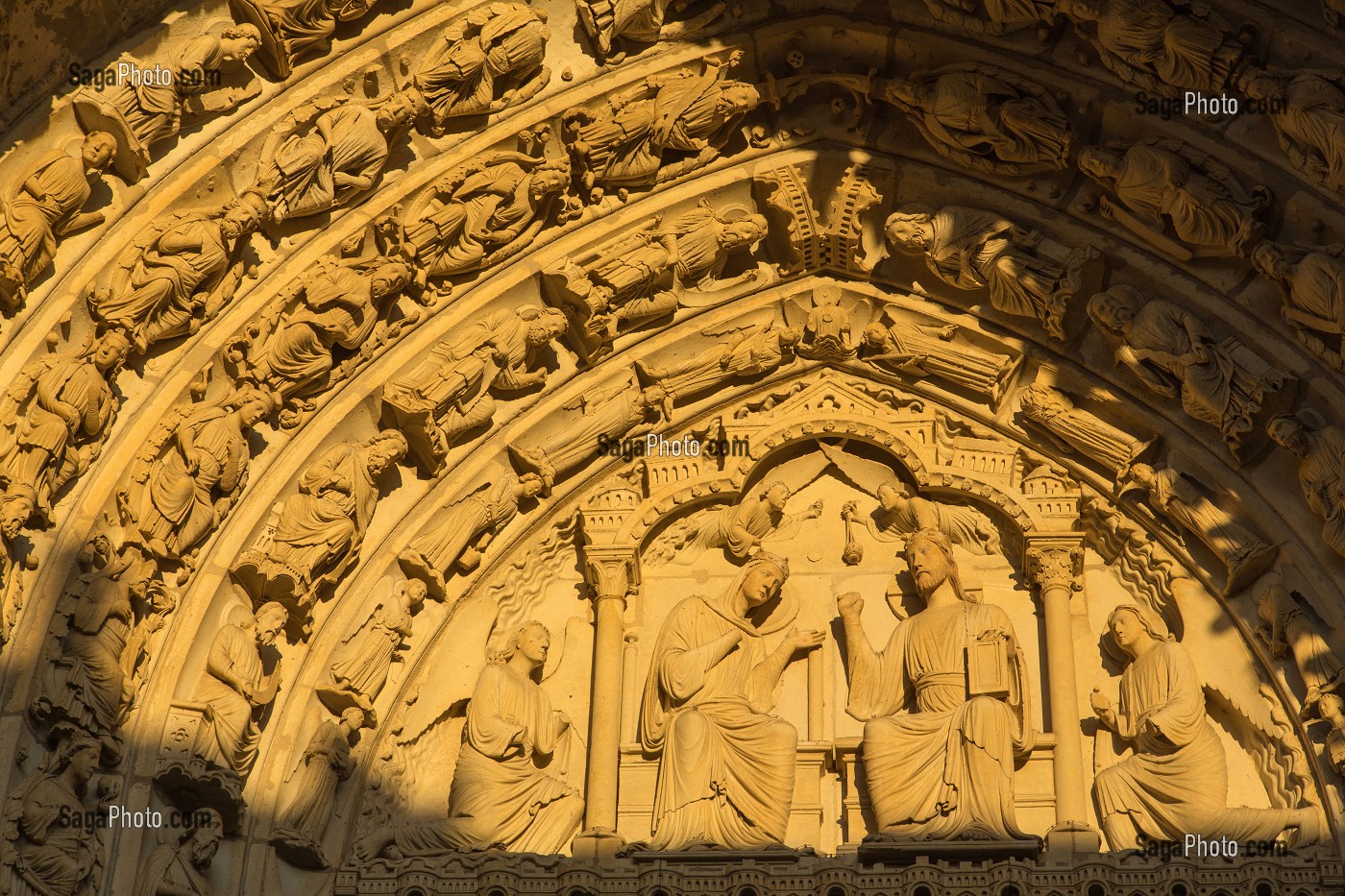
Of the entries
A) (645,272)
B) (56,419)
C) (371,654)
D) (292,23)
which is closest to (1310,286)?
(645,272)

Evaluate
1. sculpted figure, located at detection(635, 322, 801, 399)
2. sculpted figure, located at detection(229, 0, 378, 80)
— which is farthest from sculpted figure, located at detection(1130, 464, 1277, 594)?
A: sculpted figure, located at detection(229, 0, 378, 80)

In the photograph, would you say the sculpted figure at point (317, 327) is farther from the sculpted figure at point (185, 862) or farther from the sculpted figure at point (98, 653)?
the sculpted figure at point (185, 862)

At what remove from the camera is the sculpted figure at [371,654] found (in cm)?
1115

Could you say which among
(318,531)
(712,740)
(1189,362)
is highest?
(1189,362)

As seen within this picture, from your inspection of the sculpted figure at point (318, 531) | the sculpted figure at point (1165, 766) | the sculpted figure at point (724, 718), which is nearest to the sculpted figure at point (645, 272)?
the sculpted figure at point (318, 531)

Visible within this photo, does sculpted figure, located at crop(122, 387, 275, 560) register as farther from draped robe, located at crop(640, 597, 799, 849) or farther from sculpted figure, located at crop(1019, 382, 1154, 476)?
sculpted figure, located at crop(1019, 382, 1154, 476)

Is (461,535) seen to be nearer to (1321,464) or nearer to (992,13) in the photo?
(992,13)

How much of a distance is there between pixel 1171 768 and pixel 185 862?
473cm

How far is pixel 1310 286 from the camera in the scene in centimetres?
1080

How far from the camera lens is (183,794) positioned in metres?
10.4

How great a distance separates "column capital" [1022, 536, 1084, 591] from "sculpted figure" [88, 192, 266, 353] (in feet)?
14.3

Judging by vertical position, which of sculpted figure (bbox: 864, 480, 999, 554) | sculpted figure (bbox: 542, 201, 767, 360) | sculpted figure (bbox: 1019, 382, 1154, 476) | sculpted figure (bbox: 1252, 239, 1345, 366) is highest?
sculpted figure (bbox: 542, 201, 767, 360)

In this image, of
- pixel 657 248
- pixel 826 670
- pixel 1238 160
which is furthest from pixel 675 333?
pixel 1238 160

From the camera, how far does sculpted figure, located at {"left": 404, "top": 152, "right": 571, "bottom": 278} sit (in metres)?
11.6
